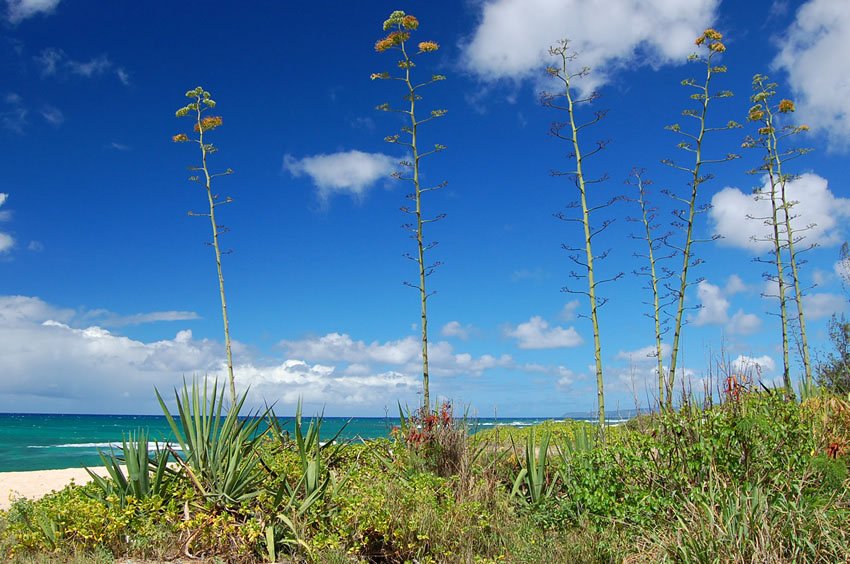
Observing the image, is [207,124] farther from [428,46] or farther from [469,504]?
[469,504]

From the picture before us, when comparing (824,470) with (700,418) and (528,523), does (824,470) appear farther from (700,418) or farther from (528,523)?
(528,523)

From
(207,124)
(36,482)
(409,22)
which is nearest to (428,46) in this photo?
(409,22)

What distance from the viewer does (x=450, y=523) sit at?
23.3 feet

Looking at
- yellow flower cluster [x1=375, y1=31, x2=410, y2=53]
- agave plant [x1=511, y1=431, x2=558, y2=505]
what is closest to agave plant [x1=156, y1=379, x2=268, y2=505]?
agave plant [x1=511, y1=431, x2=558, y2=505]

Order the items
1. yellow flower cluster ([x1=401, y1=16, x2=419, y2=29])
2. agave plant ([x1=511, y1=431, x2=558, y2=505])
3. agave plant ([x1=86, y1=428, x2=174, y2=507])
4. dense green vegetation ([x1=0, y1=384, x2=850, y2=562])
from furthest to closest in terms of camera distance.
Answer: yellow flower cluster ([x1=401, y1=16, x2=419, y2=29])
agave plant ([x1=511, y1=431, x2=558, y2=505])
agave plant ([x1=86, y1=428, x2=174, y2=507])
dense green vegetation ([x1=0, y1=384, x2=850, y2=562])

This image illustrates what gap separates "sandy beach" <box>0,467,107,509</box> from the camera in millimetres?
16641

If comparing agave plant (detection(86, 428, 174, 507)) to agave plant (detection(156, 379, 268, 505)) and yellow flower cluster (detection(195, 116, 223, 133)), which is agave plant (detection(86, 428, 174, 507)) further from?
yellow flower cluster (detection(195, 116, 223, 133))

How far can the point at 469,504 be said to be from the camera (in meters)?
7.44

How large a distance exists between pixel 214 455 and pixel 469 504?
9.40 ft

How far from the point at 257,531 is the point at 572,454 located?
403 centimetres

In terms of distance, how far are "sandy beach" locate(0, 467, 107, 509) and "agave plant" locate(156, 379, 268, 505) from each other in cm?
971

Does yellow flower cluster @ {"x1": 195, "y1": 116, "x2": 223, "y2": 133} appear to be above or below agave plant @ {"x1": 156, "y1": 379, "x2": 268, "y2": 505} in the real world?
above

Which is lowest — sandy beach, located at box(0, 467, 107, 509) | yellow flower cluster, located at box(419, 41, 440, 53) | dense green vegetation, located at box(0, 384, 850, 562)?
sandy beach, located at box(0, 467, 107, 509)

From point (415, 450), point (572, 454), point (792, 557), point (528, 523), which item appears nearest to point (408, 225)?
point (415, 450)
